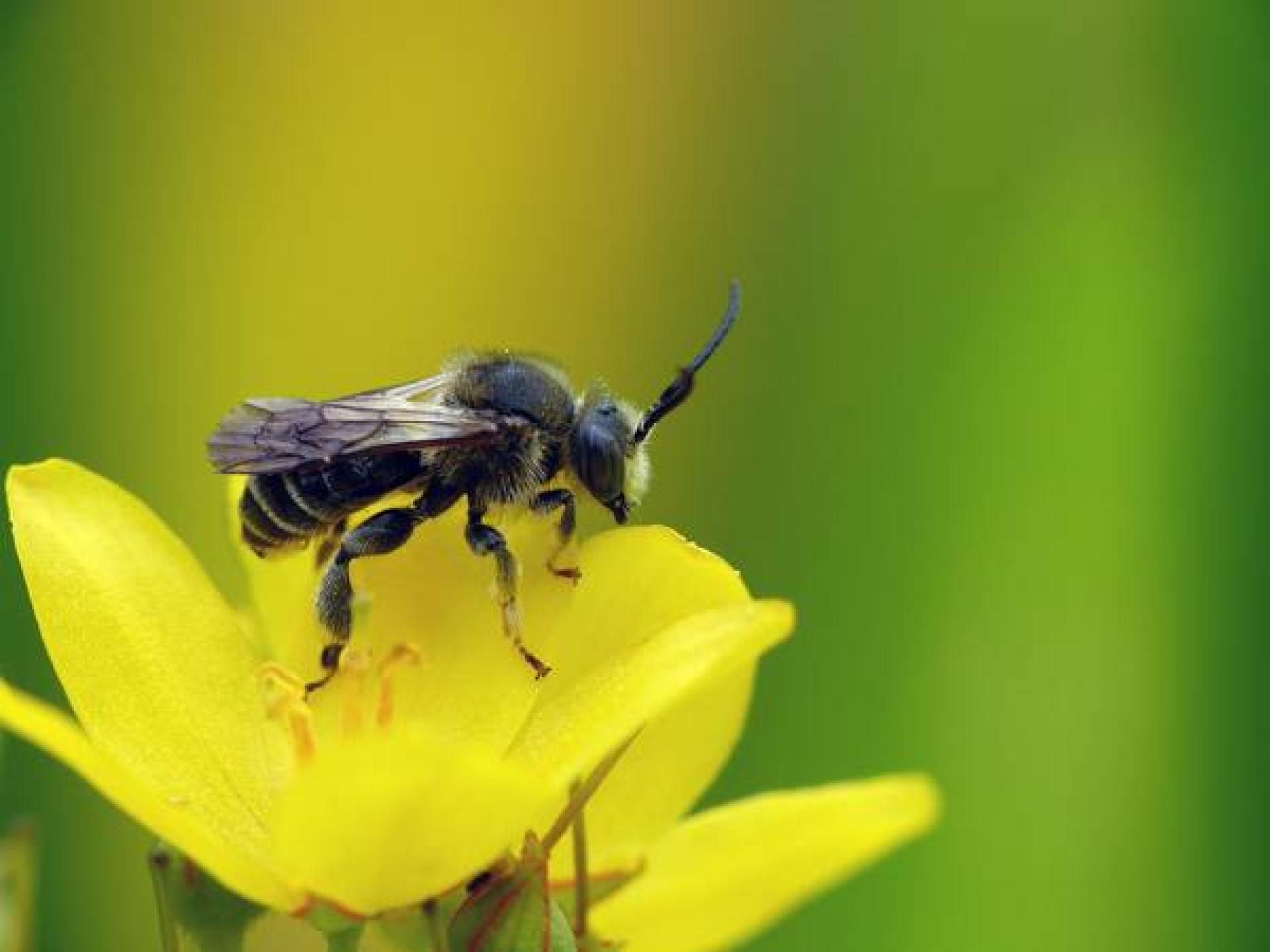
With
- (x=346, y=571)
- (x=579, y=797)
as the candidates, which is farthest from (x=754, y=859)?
(x=346, y=571)

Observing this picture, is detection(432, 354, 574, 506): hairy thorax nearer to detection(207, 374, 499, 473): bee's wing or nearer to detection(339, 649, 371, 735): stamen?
detection(207, 374, 499, 473): bee's wing

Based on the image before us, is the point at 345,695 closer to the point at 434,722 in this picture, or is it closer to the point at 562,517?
the point at 434,722

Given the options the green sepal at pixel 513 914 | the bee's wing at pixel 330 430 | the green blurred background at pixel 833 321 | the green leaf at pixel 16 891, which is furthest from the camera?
the green blurred background at pixel 833 321

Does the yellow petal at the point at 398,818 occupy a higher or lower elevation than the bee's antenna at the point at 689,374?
lower

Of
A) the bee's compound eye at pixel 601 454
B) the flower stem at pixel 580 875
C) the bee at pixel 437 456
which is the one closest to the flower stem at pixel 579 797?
the flower stem at pixel 580 875

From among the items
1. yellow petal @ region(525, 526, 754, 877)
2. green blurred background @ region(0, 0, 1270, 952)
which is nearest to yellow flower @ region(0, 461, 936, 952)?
yellow petal @ region(525, 526, 754, 877)

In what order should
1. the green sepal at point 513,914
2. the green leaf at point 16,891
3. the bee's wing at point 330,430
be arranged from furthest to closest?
the bee's wing at point 330,430, the green leaf at point 16,891, the green sepal at point 513,914

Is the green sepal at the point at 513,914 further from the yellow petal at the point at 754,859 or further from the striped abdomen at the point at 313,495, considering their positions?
the striped abdomen at the point at 313,495
